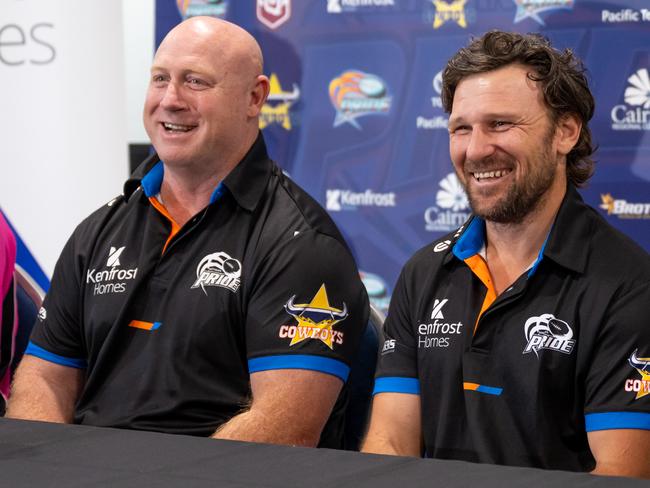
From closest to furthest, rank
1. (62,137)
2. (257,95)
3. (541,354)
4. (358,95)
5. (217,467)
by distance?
1. (217,467)
2. (541,354)
3. (257,95)
4. (62,137)
5. (358,95)

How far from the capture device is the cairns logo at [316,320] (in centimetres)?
226

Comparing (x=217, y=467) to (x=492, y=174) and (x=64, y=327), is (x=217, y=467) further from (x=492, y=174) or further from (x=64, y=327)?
(x=64, y=327)

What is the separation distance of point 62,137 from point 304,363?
2.00 metres

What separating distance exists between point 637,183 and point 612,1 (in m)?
0.70

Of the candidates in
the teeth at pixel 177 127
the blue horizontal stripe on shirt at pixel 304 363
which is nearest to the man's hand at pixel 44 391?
the blue horizontal stripe on shirt at pixel 304 363

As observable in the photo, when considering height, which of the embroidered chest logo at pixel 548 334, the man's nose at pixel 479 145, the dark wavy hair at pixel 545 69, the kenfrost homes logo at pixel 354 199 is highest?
the dark wavy hair at pixel 545 69

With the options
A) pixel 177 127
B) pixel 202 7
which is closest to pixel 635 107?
pixel 202 7

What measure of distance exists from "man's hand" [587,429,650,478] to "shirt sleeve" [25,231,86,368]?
4.09 ft

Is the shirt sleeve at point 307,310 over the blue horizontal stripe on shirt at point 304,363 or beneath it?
over

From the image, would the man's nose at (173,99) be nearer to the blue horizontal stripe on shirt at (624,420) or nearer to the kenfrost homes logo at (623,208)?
the blue horizontal stripe on shirt at (624,420)

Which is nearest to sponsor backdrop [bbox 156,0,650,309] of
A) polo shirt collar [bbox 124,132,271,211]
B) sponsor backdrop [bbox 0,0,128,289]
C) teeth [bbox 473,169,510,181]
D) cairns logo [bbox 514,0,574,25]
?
cairns logo [bbox 514,0,574,25]

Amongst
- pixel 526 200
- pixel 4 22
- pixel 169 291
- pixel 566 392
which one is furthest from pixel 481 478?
pixel 4 22

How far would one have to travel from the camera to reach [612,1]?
13.4 feet

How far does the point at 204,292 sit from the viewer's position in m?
2.33
